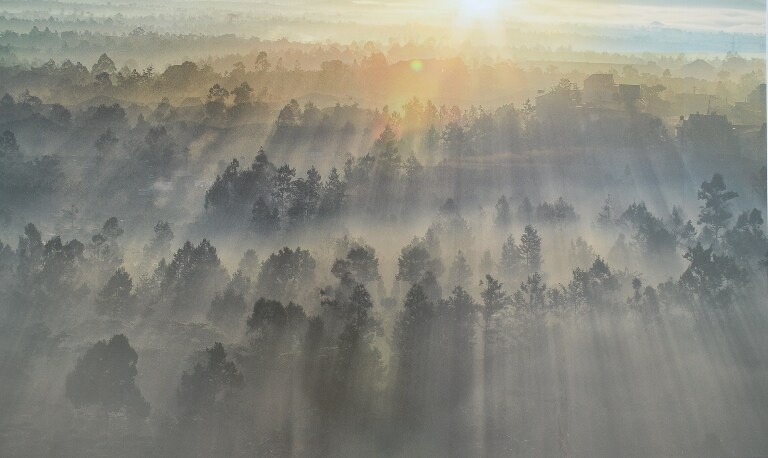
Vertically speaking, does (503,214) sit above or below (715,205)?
below

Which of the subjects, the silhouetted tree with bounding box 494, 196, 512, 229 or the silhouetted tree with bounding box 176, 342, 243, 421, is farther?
the silhouetted tree with bounding box 494, 196, 512, 229

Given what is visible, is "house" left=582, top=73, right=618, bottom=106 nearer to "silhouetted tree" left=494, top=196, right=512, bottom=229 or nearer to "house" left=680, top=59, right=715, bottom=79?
"house" left=680, top=59, right=715, bottom=79

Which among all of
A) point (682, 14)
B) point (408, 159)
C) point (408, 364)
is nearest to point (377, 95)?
point (408, 159)

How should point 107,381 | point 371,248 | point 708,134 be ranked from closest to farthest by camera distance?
point 107,381 → point 371,248 → point 708,134

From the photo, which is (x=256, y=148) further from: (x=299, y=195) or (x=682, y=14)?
(x=682, y=14)

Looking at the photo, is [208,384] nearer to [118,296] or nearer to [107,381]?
[107,381]

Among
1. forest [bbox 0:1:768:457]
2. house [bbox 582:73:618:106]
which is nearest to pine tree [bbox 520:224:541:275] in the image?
forest [bbox 0:1:768:457]

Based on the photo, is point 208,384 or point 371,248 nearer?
point 208,384

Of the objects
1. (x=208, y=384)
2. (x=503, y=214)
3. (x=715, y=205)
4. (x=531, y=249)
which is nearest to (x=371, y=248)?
(x=503, y=214)
